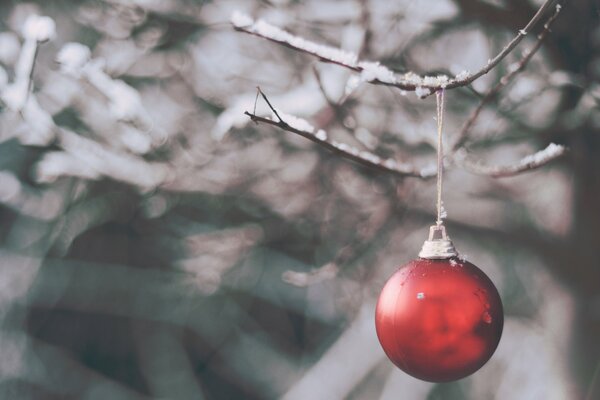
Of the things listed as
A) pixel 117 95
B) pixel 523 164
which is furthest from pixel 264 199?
pixel 523 164

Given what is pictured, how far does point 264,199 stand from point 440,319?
2.92m

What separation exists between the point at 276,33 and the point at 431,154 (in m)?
1.67

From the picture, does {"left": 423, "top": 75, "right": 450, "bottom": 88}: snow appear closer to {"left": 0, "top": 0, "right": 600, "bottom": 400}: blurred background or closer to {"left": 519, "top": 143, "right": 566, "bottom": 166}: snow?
{"left": 0, "top": 0, "right": 600, "bottom": 400}: blurred background

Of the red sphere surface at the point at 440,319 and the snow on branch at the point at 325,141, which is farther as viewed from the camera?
the snow on branch at the point at 325,141

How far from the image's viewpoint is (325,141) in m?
1.46

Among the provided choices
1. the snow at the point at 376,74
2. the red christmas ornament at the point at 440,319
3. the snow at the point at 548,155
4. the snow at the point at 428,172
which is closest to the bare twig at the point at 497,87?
the snow at the point at 428,172

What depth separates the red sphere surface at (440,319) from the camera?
1.15 metres

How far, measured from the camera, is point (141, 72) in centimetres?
394

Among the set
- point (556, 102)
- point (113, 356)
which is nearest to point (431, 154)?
point (556, 102)

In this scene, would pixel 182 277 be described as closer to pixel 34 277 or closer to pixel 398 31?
pixel 34 277

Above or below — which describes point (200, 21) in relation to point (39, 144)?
above

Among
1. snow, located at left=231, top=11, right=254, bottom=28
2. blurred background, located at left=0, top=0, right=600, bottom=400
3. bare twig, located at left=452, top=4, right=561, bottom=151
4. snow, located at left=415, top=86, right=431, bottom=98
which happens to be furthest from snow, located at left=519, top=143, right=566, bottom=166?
snow, located at left=231, top=11, right=254, bottom=28

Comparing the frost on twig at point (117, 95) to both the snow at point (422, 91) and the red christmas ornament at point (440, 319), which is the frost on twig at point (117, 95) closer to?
the snow at point (422, 91)

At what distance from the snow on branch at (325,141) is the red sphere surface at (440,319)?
41cm
